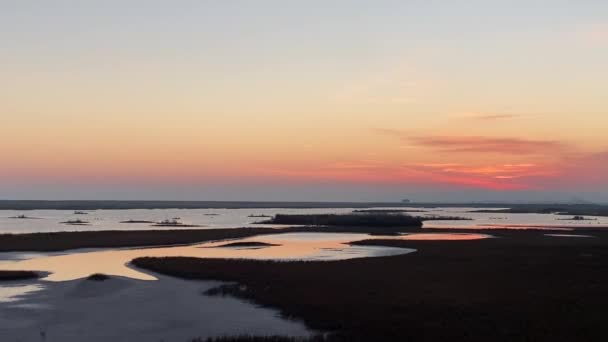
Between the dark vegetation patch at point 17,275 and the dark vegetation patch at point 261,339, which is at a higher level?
the dark vegetation patch at point 17,275

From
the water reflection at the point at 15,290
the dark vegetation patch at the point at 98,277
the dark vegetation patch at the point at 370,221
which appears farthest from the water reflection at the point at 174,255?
the dark vegetation patch at the point at 370,221

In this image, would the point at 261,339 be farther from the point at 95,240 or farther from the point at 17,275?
the point at 95,240

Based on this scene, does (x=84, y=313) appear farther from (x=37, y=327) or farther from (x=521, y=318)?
(x=521, y=318)

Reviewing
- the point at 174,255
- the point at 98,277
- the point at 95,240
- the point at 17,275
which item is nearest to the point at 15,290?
the point at 98,277

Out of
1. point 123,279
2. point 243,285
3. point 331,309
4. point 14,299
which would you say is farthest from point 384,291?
point 14,299

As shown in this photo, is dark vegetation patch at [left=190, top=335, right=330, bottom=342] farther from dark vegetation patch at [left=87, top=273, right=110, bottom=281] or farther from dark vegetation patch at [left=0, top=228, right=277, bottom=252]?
dark vegetation patch at [left=0, top=228, right=277, bottom=252]

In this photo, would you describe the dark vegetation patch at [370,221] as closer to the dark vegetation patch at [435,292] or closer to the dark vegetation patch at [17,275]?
the dark vegetation patch at [435,292]
